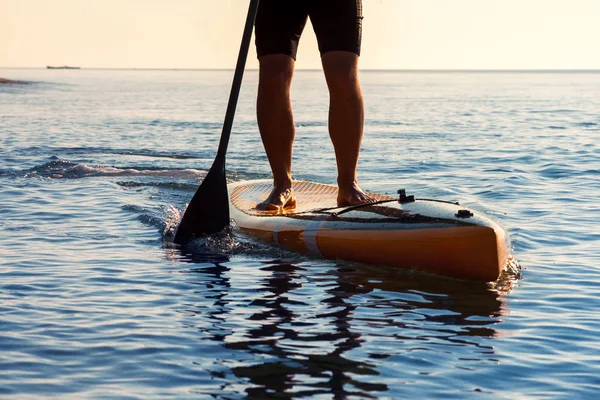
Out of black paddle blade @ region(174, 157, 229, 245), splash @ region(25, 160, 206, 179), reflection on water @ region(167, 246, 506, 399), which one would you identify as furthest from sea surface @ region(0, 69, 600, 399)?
splash @ region(25, 160, 206, 179)

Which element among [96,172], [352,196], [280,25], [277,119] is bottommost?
[96,172]

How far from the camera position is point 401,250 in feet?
20.0

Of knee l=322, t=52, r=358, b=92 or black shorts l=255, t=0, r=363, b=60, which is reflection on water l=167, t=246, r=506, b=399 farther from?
black shorts l=255, t=0, r=363, b=60

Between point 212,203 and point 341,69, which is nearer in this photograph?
point 341,69

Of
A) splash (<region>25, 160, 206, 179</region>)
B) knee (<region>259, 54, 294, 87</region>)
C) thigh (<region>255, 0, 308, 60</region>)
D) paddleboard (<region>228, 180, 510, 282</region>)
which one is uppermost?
thigh (<region>255, 0, 308, 60</region>)

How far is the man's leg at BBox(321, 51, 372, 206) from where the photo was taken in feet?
21.5

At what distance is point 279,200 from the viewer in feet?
24.2

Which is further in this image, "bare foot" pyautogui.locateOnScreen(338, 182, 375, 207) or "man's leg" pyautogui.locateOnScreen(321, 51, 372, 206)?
"bare foot" pyautogui.locateOnScreen(338, 182, 375, 207)

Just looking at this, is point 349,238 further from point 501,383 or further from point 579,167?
point 579,167

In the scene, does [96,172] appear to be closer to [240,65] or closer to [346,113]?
[240,65]

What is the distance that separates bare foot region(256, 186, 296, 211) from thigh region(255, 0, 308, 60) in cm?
102

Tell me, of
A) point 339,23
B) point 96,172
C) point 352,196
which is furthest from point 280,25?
point 96,172

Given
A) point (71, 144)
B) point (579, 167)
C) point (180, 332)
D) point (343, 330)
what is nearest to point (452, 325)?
point (343, 330)

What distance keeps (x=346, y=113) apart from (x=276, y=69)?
2.10 feet
